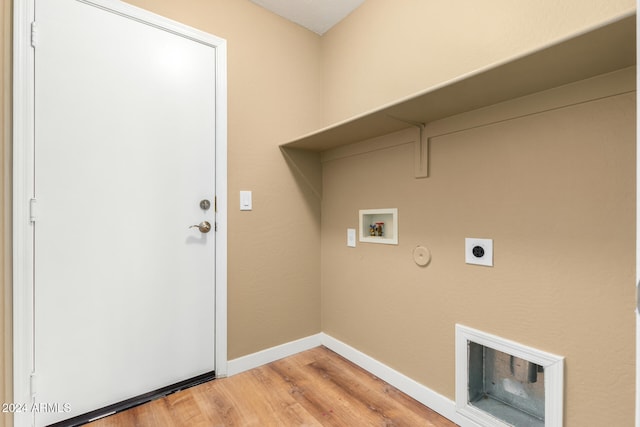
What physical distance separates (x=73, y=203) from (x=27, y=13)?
84 centimetres

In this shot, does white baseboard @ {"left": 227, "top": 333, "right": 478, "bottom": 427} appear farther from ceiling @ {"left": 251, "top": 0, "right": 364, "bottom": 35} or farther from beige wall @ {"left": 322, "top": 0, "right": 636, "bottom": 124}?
ceiling @ {"left": 251, "top": 0, "right": 364, "bottom": 35}

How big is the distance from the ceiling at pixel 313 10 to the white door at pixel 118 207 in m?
0.60

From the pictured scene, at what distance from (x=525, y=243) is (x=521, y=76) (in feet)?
2.11

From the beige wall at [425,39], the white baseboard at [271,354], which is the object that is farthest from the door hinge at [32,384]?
the beige wall at [425,39]

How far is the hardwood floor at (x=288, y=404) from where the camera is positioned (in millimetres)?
1415

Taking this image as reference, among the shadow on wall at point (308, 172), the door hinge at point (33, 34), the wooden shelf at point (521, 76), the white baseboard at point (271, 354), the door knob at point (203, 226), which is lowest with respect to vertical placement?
the white baseboard at point (271, 354)

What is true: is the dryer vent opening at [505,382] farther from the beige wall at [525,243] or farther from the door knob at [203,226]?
the door knob at [203,226]

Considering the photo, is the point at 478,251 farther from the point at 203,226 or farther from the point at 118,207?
the point at 118,207

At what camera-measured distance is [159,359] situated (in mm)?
1619

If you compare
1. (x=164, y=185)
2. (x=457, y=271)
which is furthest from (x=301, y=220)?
(x=457, y=271)

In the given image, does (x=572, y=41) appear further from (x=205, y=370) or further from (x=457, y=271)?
(x=205, y=370)

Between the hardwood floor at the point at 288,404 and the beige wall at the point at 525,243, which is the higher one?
the beige wall at the point at 525,243

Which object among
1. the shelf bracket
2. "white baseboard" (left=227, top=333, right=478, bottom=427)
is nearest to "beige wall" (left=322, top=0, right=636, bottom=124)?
the shelf bracket

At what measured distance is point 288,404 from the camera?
1.54 metres
